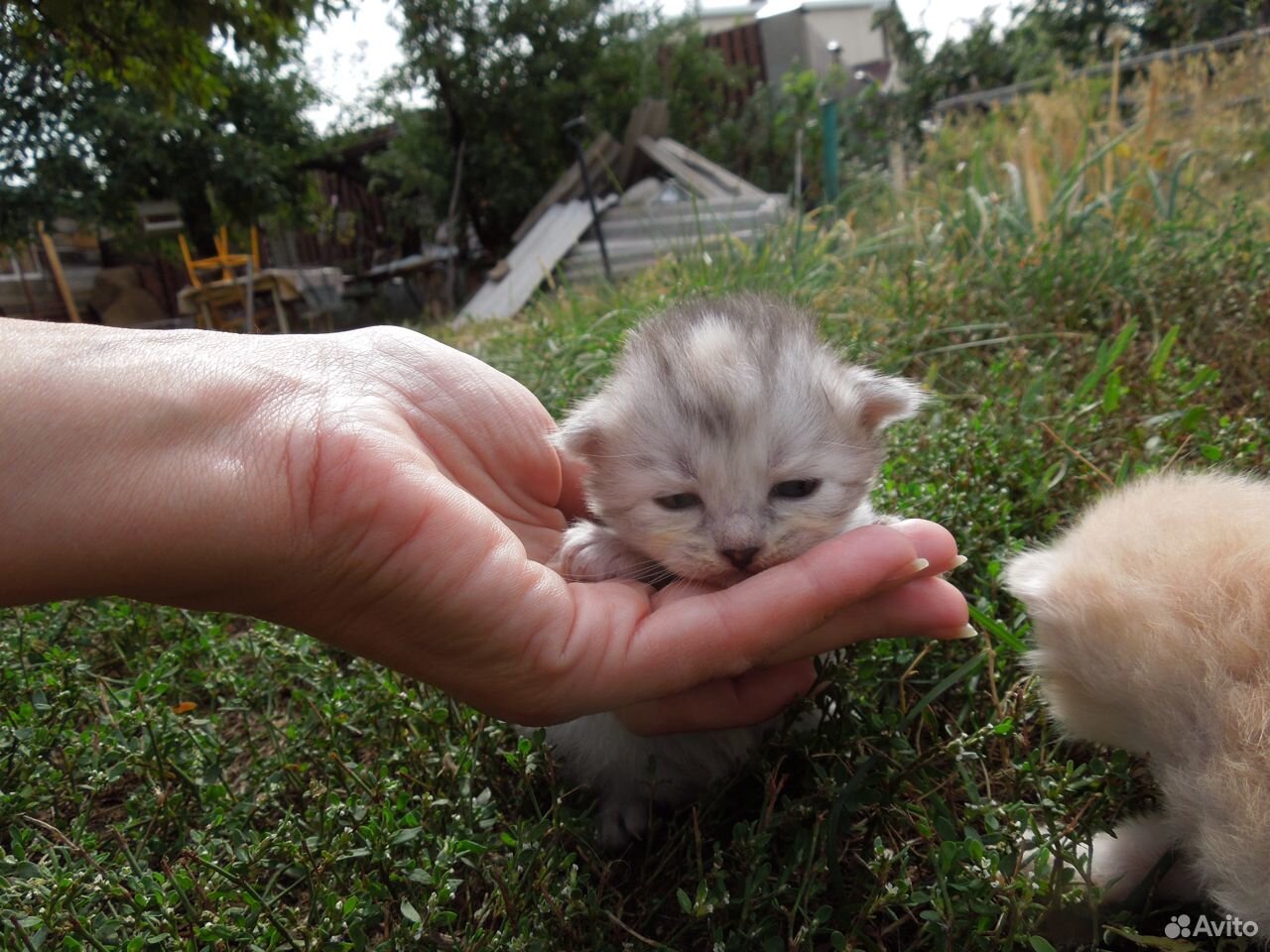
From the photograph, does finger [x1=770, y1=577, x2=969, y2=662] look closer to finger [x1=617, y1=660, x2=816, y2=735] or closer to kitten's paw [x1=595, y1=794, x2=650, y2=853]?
finger [x1=617, y1=660, x2=816, y2=735]

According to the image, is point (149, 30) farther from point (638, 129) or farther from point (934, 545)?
point (638, 129)

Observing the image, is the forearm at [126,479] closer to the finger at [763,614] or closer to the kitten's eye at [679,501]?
the finger at [763,614]

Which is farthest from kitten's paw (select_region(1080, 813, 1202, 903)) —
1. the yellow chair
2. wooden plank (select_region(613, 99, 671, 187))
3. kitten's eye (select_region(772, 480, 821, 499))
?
the yellow chair

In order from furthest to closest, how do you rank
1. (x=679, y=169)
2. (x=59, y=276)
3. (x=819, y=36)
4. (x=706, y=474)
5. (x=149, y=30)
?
1. (x=819, y=36)
2. (x=59, y=276)
3. (x=679, y=169)
4. (x=149, y=30)
5. (x=706, y=474)

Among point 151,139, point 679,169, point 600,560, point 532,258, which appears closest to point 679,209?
point 679,169

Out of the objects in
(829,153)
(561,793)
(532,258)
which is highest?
(829,153)

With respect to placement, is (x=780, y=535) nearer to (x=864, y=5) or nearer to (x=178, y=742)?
(x=178, y=742)
